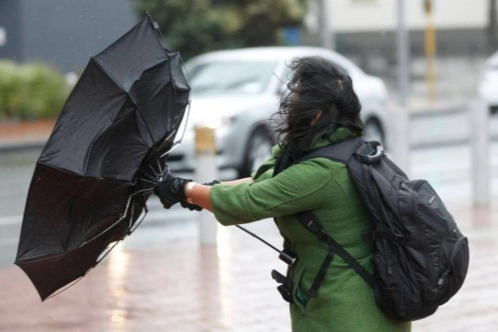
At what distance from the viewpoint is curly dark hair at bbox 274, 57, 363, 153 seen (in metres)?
3.71

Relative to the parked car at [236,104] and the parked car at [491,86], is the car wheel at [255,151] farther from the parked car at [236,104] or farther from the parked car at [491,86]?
the parked car at [491,86]

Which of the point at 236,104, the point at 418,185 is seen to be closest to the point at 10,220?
the point at 236,104

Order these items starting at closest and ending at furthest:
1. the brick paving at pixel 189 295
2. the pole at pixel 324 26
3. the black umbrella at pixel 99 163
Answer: the black umbrella at pixel 99 163 < the brick paving at pixel 189 295 < the pole at pixel 324 26

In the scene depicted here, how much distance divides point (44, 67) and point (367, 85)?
10.9 metres

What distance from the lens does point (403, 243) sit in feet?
12.0

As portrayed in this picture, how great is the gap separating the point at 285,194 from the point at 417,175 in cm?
1226

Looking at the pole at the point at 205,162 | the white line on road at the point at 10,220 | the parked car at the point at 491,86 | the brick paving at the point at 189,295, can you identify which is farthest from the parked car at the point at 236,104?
the parked car at the point at 491,86

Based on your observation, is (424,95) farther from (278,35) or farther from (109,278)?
(109,278)

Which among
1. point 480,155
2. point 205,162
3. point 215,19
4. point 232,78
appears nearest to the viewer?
point 205,162

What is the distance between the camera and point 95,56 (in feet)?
A: 12.9

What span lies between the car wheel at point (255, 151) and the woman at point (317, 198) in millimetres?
11438

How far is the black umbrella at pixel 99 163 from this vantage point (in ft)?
12.5

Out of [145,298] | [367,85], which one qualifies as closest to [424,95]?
[367,85]

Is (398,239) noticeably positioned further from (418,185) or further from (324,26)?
(324,26)
